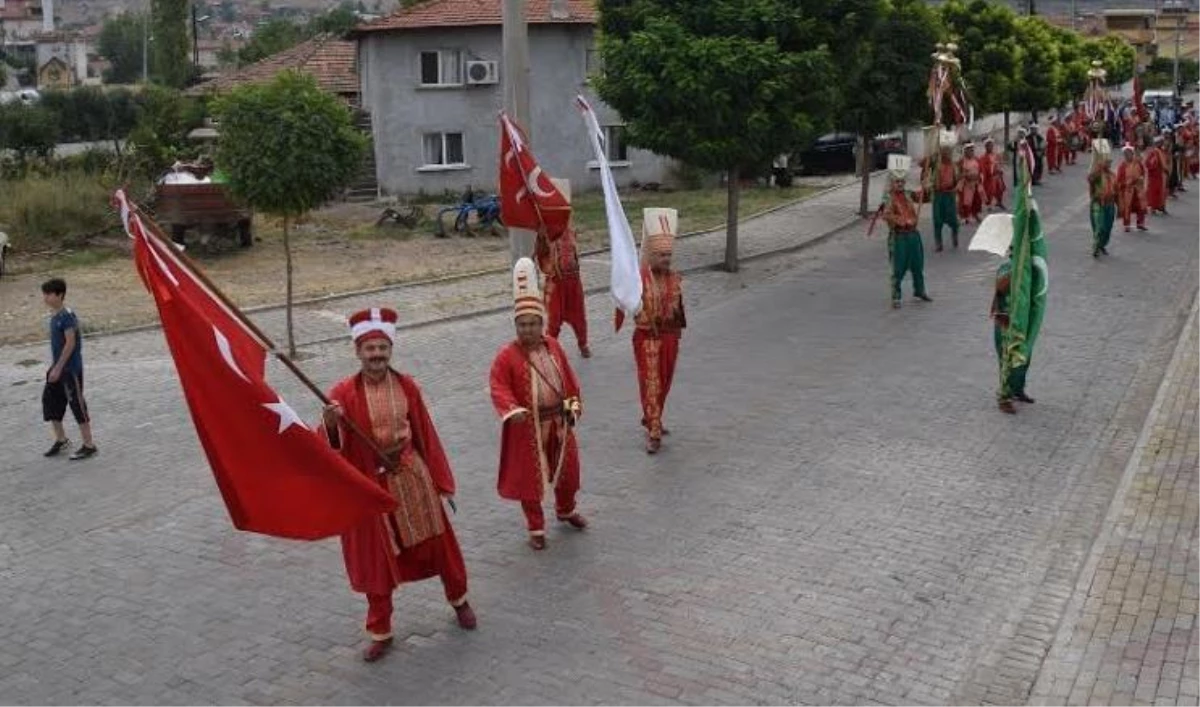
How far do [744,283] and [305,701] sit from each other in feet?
44.8

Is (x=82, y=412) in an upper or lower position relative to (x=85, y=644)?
upper

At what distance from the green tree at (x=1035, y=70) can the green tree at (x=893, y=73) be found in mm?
10843

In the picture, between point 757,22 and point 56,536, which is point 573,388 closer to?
point 56,536

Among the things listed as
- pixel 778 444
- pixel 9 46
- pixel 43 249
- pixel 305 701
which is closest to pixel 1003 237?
pixel 778 444

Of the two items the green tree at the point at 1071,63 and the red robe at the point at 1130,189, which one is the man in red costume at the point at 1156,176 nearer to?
the red robe at the point at 1130,189

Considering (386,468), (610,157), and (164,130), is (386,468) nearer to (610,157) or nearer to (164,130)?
(164,130)

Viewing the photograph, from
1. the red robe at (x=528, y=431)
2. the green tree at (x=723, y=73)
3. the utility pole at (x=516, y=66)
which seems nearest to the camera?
the red robe at (x=528, y=431)

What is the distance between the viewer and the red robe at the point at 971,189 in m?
24.1

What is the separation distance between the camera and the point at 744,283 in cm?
1986

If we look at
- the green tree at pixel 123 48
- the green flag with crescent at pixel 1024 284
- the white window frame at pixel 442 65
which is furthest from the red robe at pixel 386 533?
the green tree at pixel 123 48

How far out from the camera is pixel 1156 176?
26.1 m

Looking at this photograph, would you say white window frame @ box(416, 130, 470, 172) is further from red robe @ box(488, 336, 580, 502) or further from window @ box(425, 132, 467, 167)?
red robe @ box(488, 336, 580, 502)

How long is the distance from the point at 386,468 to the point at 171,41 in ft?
203

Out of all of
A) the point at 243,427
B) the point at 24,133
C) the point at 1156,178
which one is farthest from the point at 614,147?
the point at 243,427
